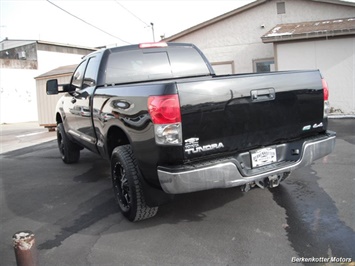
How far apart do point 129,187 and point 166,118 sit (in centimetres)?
101

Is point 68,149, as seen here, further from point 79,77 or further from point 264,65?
point 264,65

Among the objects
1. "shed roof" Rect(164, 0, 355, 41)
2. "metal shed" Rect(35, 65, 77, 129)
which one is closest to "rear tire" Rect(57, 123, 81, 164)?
"metal shed" Rect(35, 65, 77, 129)

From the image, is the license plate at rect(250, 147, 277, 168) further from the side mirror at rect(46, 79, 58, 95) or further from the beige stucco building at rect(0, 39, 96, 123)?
the beige stucco building at rect(0, 39, 96, 123)

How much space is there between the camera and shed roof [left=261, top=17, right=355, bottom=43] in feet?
38.5

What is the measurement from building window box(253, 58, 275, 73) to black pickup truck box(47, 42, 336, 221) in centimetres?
1080

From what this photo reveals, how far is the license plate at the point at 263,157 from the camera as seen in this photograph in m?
3.49

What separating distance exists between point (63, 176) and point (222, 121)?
3946 millimetres

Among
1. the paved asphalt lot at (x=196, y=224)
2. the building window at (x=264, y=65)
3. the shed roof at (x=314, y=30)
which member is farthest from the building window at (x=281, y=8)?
the paved asphalt lot at (x=196, y=224)

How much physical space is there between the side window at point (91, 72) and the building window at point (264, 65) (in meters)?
10.2

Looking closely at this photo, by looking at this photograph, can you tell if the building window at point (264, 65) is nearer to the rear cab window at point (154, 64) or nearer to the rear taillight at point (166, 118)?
the rear cab window at point (154, 64)

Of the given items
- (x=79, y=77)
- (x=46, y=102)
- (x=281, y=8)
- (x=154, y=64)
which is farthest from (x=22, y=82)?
(x=154, y=64)

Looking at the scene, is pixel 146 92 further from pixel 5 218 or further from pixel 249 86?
pixel 5 218

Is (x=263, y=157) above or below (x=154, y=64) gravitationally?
below

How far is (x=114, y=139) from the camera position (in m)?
4.41
